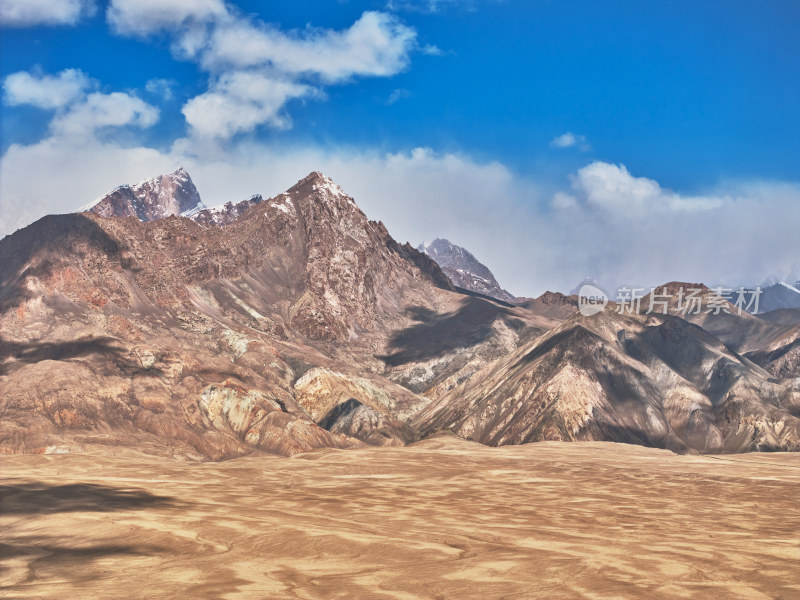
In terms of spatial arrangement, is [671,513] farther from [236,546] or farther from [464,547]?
[236,546]

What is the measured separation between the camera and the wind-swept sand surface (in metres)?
27.9

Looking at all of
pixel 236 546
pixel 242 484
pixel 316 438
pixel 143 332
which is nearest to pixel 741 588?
pixel 236 546

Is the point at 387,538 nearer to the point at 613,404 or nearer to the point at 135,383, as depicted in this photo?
the point at 135,383

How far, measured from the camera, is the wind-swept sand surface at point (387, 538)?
91.6ft

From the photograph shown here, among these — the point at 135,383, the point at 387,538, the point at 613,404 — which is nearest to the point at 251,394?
the point at 135,383

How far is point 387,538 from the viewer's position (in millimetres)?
38844

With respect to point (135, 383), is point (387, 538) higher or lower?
lower

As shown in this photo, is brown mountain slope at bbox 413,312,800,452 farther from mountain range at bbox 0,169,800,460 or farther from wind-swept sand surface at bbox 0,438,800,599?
wind-swept sand surface at bbox 0,438,800,599

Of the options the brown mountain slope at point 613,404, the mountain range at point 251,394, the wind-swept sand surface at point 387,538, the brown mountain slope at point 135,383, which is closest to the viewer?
the wind-swept sand surface at point 387,538

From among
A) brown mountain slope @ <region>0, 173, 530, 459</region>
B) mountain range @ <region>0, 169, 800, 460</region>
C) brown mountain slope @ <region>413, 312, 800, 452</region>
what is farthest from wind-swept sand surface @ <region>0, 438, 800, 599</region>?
brown mountain slope @ <region>413, 312, 800, 452</region>

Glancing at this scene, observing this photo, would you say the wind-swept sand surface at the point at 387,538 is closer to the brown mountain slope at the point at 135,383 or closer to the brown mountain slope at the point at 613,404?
the brown mountain slope at the point at 135,383

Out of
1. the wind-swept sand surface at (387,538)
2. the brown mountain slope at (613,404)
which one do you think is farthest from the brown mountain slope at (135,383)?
the wind-swept sand surface at (387,538)

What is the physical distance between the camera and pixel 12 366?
145 m

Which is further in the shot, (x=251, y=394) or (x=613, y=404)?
(x=613, y=404)
